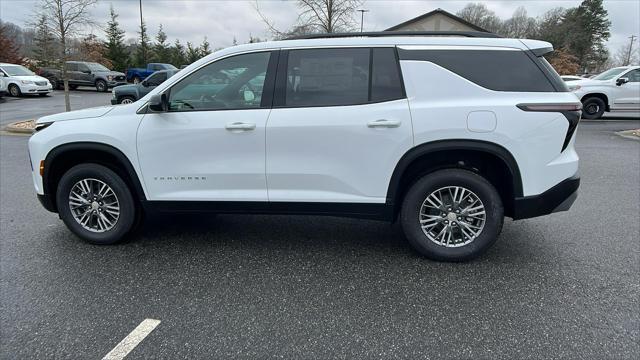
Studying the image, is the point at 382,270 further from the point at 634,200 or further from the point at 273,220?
the point at 634,200

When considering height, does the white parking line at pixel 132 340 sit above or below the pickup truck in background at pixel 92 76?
below

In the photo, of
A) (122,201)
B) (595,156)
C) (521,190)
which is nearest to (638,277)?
(521,190)

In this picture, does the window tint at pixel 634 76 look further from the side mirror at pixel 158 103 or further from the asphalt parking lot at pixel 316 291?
the side mirror at pixel 158 103

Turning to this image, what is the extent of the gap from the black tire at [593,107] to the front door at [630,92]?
1.51 ft

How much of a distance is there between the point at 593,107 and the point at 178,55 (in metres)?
38.9

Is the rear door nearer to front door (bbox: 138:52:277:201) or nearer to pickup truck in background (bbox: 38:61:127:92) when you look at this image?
front door (bbox: 138:52:277:201)

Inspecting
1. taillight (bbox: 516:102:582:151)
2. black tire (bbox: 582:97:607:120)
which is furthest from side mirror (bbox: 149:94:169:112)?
black tire (bbox: 582:97:607:120)

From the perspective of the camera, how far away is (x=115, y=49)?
126 feet

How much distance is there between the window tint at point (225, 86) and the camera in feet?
12.5

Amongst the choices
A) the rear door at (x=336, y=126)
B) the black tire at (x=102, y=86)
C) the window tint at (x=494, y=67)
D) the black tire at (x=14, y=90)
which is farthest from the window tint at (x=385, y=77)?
the black tire at (x=102, y=86)

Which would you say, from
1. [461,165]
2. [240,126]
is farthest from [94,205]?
[461,165]

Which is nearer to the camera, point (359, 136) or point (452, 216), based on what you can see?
point (359, 136)

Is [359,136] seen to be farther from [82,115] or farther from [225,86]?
[82,115]

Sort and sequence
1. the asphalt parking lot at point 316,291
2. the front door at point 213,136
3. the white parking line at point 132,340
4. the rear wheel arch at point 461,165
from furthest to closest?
the front door at point 213,136 < the rear wheel arch at point 461,165 < the asphalt parking lot at point 316,291 < the white parking line at point 132,340
